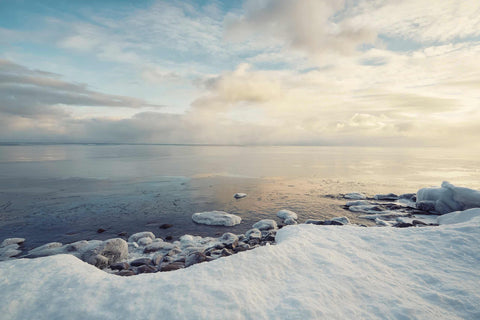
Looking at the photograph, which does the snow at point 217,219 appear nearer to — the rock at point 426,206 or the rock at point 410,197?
the rock at point 426,206

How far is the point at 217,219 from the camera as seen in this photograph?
460 inches

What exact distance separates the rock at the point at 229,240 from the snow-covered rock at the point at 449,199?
1290 cm

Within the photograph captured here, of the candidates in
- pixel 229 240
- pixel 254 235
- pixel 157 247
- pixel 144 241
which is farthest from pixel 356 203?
pixel 144 241

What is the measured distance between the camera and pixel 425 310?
3586 millimetres

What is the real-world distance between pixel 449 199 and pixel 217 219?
14203 mm

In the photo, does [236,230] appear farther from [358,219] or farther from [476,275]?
[476,275]

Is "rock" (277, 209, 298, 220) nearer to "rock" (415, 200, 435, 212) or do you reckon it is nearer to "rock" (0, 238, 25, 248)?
"rock" (415, 200, 435, 212)

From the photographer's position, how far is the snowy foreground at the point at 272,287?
3.45 metres

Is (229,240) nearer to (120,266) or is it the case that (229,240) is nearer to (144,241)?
(144,241)

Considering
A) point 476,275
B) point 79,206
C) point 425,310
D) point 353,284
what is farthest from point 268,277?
point 79,206

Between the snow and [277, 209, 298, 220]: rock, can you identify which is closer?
the snow

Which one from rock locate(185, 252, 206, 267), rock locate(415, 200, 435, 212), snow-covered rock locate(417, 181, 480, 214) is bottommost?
rock locate(185, 252, 206, 267)

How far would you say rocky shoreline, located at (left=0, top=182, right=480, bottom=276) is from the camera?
707 centimetres

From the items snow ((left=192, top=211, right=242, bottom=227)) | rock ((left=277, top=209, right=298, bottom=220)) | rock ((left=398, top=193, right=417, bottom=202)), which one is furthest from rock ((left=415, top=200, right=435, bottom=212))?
snow ((left=192, top=211, right=242, bottom=227))
